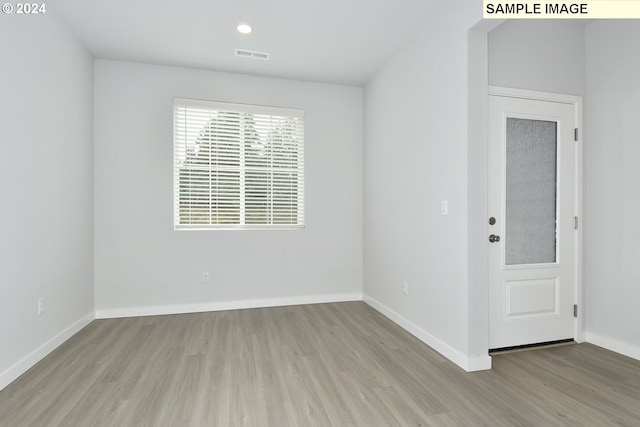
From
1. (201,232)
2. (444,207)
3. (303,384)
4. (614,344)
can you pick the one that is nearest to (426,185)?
(444,207)

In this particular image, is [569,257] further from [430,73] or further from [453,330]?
[430,73]

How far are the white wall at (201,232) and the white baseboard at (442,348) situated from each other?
1043 mm

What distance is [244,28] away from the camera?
2.97 metres

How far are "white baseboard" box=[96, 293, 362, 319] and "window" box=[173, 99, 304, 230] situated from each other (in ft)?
3.13

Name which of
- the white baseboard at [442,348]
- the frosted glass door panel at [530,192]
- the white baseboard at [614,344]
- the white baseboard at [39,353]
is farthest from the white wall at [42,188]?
the white baseboard at [614,344]

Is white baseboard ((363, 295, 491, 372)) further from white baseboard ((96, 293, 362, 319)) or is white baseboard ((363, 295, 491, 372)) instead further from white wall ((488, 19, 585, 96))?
white wall ((488, 19, 585, 96))

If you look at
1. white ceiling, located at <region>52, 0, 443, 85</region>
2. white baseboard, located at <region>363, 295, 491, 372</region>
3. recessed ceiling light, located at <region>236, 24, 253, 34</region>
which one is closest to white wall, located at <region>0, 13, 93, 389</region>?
white ceiling, located at <region>52, 0, 443, 85</region>

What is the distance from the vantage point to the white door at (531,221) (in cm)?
A: 264

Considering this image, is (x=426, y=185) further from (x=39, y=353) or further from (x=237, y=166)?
(x=39, y=353)

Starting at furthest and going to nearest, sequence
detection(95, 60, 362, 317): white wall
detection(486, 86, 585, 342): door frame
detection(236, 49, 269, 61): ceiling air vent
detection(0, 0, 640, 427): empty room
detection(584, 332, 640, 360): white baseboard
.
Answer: detection(95, 60, 362, 317): white wall → detection(236, 49, 269, 61): ceiling air vent → detection(486, 86, 585, 342): door frame → detection(584, 332, 640, 360): white baseboard → detection(0, 0, 640, 427): empty room

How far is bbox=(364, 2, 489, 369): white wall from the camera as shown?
2436 mm

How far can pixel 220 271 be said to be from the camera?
3.88 m

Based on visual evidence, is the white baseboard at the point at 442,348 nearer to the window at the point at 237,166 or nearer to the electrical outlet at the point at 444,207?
the electrical outlet at the point at 444,207

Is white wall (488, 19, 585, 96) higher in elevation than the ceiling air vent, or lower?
lower
